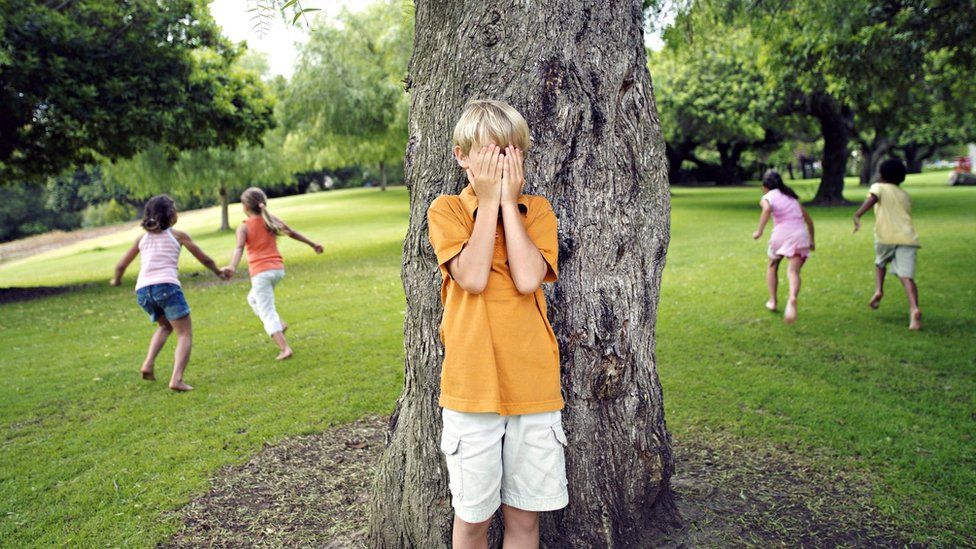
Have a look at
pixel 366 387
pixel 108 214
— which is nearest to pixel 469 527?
pixel 366 387

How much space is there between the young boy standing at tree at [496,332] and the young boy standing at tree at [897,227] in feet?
21.2

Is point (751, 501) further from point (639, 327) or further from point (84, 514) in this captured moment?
point (84, 514)

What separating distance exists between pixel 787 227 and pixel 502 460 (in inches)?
261

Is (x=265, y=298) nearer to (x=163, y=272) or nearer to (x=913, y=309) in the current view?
(x=163, y=272)

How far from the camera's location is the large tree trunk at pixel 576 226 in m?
3.12

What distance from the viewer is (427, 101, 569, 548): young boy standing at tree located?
100 inches

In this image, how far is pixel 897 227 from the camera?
25.1 feet

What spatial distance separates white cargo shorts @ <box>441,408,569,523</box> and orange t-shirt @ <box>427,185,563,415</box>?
0.09 metres

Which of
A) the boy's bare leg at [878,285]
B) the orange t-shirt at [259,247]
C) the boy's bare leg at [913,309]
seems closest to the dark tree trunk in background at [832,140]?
the boy's bare leg at [878,285]

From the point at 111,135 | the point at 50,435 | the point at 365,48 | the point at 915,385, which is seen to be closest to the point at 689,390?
the point at 915,385

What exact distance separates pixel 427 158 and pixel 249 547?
7.24 ft

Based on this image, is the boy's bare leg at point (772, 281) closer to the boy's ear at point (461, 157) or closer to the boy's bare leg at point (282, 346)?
the boy's bare leg at point (282, 346)

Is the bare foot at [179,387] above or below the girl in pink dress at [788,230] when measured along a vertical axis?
below

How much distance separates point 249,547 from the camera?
141 inches
